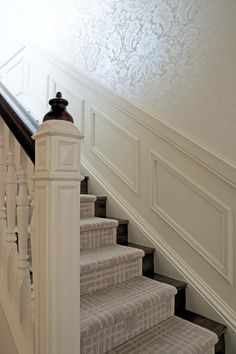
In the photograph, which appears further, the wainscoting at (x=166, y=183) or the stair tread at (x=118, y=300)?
the wainscoting at (x=166, y=183)

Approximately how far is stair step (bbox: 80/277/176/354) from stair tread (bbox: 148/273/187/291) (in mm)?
93

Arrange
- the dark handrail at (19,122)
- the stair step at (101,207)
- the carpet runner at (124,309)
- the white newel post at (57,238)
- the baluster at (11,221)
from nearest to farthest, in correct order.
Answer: the white newel post at (57,238) < the dark handrail at (19,122) < the baluster at (11,221) < the carpet runner at (124,309) < the stair step at (101,207)

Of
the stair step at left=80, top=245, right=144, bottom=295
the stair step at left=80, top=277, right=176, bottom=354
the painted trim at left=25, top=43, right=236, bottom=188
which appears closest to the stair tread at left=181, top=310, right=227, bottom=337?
the stair step at left=80, top=277, right=176, bottom=354

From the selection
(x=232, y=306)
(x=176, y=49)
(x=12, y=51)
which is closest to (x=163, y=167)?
(x=176, y=49)

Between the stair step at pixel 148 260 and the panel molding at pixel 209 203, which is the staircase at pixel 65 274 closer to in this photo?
the stair step at pixel 148 260

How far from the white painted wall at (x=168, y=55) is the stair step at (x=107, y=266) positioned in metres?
0.81

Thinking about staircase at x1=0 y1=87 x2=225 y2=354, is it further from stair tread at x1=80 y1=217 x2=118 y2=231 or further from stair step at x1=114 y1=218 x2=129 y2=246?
stair step at x1=114 y1=218 x2=129 y2=246

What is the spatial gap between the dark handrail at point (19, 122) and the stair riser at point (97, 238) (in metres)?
0.85

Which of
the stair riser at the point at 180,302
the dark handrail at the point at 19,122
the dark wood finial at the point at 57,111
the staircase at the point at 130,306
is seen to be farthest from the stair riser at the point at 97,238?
the dark wood finial at the point at 57,111

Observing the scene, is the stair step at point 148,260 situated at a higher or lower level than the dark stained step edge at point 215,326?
higher

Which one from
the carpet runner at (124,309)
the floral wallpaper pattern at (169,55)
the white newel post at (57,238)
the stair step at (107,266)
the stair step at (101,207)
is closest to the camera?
the white newel post at (57,238)

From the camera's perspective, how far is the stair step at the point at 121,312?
3.80 feet

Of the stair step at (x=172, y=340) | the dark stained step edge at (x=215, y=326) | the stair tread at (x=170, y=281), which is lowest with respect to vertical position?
the dark stained step edge at (x=215, y=326)

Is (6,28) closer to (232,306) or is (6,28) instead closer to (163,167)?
(163,167)
